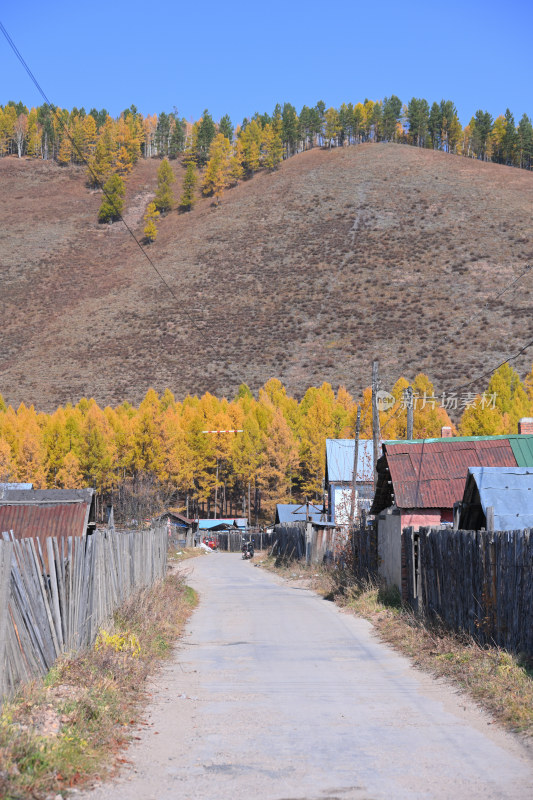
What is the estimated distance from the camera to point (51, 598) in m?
9.38

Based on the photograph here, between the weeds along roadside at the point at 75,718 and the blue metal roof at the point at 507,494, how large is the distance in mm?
6535

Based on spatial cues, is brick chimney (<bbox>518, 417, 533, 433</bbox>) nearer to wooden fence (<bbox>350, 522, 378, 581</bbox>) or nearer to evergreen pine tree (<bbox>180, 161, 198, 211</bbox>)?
wooden fence (<bbox>350, 522, 378, 581</bbox>)

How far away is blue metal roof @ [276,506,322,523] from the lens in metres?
61.7

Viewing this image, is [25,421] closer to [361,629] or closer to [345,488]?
[345,488]

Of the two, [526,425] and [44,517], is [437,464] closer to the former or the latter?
[526,425]

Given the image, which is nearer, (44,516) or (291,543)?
(44,516)

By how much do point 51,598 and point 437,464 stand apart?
15.0 m

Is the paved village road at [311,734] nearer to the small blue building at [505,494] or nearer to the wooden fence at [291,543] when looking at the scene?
the small blue building at [505,494]

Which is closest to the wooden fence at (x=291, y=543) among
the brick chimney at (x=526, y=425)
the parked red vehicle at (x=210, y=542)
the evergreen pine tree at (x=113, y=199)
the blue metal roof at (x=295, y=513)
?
the blue metal roof at (x=295, y=513)

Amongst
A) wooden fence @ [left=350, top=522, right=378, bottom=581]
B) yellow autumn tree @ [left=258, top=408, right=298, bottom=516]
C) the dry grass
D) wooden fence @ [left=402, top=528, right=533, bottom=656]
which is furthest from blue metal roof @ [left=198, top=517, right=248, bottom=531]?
wooden fence @ [left=402, top=528, right=533, bottom=656]

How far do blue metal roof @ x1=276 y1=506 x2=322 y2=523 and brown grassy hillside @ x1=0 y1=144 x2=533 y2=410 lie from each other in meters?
21.9

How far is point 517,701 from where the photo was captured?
852cm

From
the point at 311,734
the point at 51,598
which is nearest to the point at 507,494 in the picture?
the point at 311,734

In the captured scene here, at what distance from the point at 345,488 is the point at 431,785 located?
44749 millimetres
